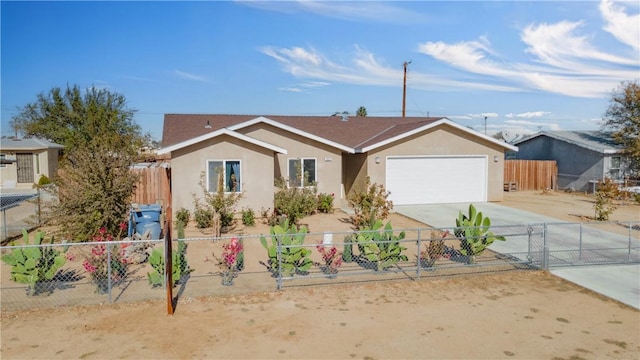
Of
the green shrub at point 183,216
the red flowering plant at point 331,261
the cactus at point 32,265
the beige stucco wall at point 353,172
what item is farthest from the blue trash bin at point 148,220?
the beige stucco wall at point 353,172

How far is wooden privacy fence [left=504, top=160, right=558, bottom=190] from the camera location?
2684 cm

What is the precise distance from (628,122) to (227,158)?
968 inches

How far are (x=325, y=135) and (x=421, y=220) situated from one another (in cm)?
852

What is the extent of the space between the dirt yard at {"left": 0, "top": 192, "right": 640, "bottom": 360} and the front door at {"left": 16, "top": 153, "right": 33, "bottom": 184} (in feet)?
85.8

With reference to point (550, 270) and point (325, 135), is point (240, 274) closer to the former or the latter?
point (550, 270)

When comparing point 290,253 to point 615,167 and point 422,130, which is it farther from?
point 615,167

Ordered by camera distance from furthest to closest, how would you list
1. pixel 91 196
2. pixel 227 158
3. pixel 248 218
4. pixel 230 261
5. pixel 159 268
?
1. pixel 227 158
2. pixel 248 218
3. pixel 91 196
4. pixel 230 261
5. pixel 159 268

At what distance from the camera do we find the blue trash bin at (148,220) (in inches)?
498

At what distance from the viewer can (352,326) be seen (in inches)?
276

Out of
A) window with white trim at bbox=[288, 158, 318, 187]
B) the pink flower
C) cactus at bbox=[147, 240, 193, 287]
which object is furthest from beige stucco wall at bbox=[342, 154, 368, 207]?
the pink flower

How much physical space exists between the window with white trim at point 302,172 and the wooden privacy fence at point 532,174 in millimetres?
13664

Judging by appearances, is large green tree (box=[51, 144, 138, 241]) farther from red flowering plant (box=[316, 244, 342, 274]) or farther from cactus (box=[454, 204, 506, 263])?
cactus (box=[454, 204, 506, 263])

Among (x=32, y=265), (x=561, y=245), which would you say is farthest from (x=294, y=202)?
(x=32, y=265)

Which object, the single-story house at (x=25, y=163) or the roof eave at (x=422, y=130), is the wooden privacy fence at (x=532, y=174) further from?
the single-story house at (x=25, y=163)
